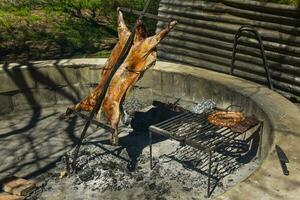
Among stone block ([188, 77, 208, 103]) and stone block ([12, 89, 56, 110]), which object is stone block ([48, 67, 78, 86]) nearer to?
stone block ([12, 89, 56, 110])

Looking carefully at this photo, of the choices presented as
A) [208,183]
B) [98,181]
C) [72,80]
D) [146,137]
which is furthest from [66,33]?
[208,183]

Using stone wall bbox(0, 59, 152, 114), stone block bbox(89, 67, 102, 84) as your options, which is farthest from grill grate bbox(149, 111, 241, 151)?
stone block bbox(89, 67, 102, 84)

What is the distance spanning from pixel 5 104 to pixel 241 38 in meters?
5.29

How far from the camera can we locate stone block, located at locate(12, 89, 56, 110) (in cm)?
866

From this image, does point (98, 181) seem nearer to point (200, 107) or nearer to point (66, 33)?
point (200, 107)

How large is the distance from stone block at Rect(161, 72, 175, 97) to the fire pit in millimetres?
21

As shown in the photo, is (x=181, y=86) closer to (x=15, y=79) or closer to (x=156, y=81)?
(x=156, y=81)

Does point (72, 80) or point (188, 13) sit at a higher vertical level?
point (188, 13)

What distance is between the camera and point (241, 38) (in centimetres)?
885

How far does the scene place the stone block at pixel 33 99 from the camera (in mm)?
8664

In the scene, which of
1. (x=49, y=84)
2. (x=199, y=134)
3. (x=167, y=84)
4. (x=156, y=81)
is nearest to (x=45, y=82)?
(x=49, y=84)

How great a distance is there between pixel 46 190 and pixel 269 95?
3909mm

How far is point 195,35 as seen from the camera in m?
9.76

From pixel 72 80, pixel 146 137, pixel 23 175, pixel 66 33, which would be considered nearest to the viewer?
pixel 23 175
